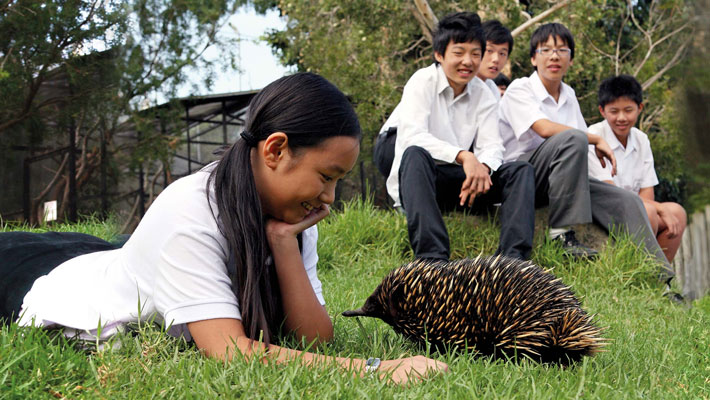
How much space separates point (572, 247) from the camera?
4277mm

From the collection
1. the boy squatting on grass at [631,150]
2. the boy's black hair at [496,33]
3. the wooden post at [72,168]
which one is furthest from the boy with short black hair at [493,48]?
the wooden post at [72,168]

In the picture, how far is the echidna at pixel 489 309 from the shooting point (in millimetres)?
2076

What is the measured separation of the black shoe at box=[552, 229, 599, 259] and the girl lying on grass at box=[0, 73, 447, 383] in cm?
271

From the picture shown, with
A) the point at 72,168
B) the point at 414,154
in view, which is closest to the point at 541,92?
the point at 414,154

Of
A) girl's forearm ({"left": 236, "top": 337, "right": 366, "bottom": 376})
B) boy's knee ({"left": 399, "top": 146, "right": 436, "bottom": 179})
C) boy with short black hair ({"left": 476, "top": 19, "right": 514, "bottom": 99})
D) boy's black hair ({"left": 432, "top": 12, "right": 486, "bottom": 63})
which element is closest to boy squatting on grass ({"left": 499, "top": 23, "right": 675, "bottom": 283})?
boy with short black hair ({"left": 476, "top": 19, "right": 514, "bottom": 99})

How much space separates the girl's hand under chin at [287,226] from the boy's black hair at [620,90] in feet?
12.2

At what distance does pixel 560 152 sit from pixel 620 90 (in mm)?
1199

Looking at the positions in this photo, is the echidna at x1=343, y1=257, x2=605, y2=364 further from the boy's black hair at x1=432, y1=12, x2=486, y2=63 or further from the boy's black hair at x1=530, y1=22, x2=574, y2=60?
the boy's black hair at x1=530, y1=22, x2=574, y2=60

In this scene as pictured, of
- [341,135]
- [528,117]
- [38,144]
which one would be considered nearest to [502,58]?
[528,117]

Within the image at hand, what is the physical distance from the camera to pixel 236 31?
439 inches

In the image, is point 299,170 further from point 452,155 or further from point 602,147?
point 602,147

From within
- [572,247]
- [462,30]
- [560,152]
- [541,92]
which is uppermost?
[462,30]

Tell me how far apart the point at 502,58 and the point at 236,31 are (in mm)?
7046

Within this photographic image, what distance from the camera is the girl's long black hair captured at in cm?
173
